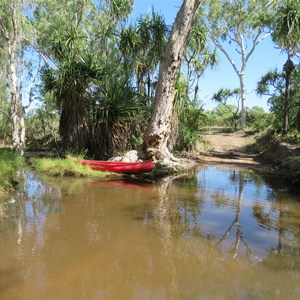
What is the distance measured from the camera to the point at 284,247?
458 cm

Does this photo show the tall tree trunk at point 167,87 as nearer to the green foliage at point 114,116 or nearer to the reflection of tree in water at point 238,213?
the green foliage at point 114,116

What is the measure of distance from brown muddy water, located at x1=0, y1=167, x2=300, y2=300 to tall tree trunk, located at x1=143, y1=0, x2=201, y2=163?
158 inches

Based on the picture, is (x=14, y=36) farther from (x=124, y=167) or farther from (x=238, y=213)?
(x=238, y=213)

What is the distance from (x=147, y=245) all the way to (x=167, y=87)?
8339 millimetres

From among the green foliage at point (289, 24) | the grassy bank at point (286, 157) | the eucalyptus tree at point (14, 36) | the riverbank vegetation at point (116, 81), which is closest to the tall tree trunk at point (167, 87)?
the riverbank vegetation at point (116, 81)

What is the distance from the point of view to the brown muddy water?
3.29 metres

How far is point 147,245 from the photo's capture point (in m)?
4.41

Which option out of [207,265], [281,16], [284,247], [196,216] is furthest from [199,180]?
[281,16]

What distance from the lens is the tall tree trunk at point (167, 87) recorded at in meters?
11.8

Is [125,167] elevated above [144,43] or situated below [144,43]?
below

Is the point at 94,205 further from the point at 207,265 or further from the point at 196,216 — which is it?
the point at 207,265

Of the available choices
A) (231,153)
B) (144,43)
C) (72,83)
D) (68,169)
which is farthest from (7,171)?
(231,153)

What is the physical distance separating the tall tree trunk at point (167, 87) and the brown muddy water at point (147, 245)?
402 cm

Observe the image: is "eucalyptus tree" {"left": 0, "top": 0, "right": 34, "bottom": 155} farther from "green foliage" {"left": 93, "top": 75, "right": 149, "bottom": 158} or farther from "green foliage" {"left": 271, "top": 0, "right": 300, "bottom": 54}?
"green foliage" {"left": 271, "top": 0, "right": 300, "bottom": 54}
